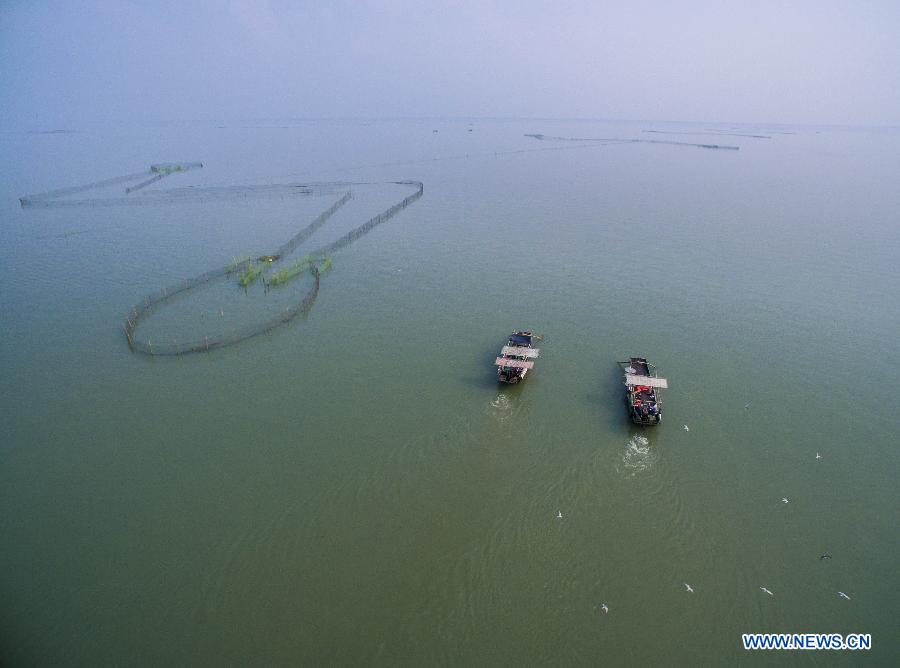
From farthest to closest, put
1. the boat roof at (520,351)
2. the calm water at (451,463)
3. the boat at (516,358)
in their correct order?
the boat roof at (520,351)
the boat at (516,358)
the calm water at (451,463)

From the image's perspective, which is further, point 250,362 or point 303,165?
point 303,165

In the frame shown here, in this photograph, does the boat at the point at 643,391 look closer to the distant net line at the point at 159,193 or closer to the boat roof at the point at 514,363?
the boat roof at the point at 514,363

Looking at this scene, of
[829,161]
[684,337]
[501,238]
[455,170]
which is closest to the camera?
[684,337]

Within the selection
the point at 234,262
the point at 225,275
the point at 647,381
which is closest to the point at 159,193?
the point at 234,262

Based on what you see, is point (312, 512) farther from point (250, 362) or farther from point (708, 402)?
point (708, 402)

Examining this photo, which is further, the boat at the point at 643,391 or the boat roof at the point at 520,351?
the boat roof at the point at 520,351

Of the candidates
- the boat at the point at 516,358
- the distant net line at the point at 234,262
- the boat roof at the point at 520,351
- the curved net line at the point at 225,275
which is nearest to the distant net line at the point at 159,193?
the distant net line at the point at 234,262

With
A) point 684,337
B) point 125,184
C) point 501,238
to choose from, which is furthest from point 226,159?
point 684,337

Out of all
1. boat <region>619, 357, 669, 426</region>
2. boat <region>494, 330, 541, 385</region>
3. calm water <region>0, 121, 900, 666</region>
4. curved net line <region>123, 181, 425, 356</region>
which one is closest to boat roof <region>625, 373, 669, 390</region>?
boat <region>619, 357, 669, 426</region>

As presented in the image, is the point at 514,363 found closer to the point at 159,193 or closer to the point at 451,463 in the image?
the point at 451,463
